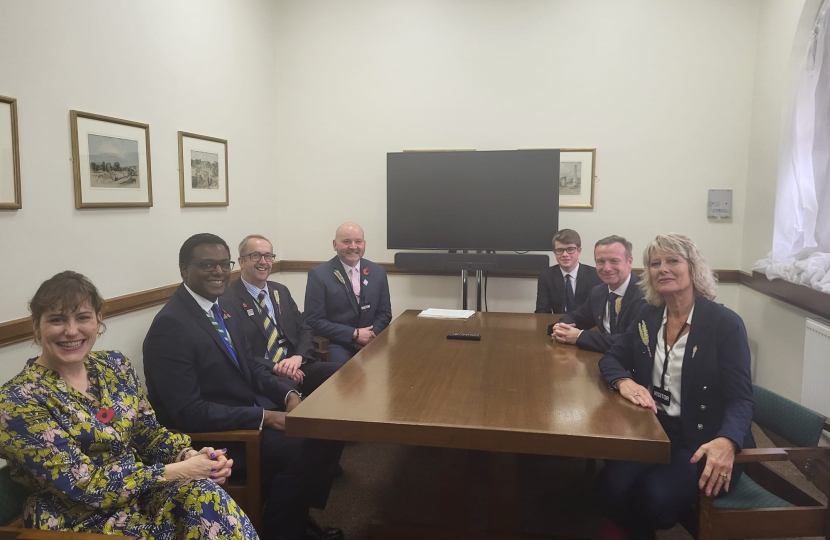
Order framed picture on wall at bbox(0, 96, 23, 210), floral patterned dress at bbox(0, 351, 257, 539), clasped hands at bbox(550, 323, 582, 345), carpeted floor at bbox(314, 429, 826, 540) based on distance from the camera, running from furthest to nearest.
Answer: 1. clasped hands at bbox(550, 323, 582, 345)
2. carpeted floor at bbox(314, 429, 826, 540)
3. framed picture on wall at bbox(0, 96, 23, 210)
4. floral patterned dress at bbox(0, 351, 257, 539)

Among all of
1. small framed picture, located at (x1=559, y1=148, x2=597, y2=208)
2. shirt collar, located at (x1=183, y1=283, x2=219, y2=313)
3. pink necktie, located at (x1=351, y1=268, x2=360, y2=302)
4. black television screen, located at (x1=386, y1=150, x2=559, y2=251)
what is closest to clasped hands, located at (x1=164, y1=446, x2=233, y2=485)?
shirt collar, located at (x1=183, y1=283, x2=219, y2=313)

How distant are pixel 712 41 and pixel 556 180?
5.26 ft

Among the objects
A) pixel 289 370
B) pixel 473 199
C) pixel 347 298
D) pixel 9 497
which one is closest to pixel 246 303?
pixel 289 370

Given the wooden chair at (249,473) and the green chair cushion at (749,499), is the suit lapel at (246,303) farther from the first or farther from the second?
the green chair cushion at (749,499)

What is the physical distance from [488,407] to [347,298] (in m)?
2.02

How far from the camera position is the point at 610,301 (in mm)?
3092

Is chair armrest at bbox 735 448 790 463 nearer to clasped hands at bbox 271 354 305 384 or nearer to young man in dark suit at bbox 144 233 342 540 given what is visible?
young man in dark suit at bbox 144 233 342 540

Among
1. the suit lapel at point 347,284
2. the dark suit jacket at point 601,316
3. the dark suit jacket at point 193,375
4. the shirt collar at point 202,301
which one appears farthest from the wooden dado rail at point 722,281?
the dark suit jacket at point 601,316

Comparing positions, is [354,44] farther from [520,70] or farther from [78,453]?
[78,453]

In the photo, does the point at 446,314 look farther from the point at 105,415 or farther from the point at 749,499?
the point at 105,415

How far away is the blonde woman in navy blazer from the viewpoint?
75.5 inches

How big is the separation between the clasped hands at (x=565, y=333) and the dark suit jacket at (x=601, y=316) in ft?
0.19

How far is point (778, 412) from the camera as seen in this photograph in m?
2.15

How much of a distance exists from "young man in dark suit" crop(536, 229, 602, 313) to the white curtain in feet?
3.81
